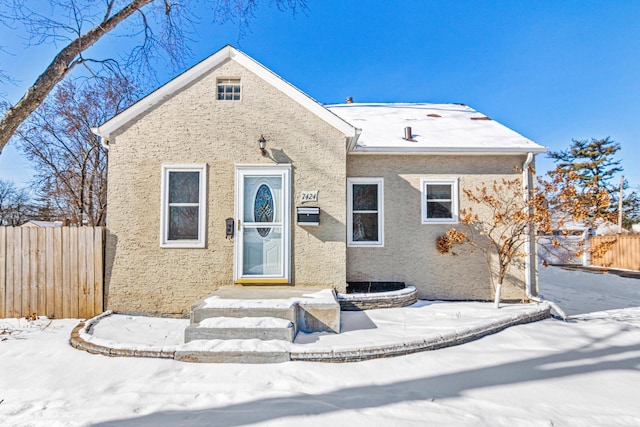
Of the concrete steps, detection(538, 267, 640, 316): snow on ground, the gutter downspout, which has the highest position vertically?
the gutter downspout

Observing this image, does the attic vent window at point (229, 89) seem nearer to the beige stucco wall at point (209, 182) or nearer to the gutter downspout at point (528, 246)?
the beige stucco wall at point (209, 182)

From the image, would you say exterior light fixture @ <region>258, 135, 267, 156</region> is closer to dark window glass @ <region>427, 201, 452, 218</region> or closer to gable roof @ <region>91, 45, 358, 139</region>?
gable roof @ <region>91, 45, 358, 139</region>

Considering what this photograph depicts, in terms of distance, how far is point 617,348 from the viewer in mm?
4738

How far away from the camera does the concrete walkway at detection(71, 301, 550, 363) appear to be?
4219mm

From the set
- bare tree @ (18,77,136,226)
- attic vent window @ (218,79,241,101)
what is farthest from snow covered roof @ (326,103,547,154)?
bare tree @ (18,77,136,226)

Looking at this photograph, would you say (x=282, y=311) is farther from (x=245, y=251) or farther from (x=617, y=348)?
(x=617, y=348)

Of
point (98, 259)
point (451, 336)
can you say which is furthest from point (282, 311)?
point (98, 259)

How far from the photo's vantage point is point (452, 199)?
7684 millimetres

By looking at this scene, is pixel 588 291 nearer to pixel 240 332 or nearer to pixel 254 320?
pixel 254 320

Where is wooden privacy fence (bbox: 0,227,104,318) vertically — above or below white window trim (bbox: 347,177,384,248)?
below

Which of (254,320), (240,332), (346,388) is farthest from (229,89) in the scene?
(346,388)

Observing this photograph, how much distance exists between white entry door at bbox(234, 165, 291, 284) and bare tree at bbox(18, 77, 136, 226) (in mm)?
12735

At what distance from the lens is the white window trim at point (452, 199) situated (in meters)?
7.59

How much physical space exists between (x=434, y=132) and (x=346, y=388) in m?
6.90
